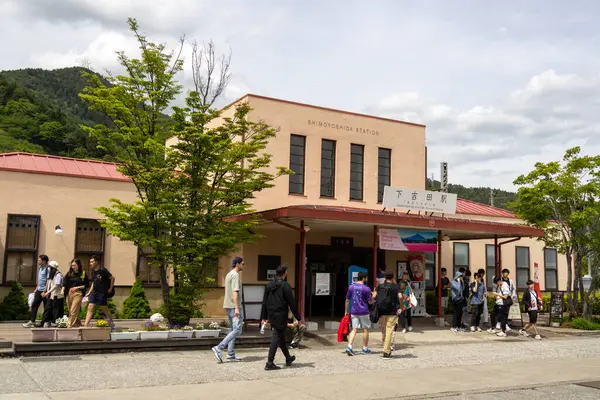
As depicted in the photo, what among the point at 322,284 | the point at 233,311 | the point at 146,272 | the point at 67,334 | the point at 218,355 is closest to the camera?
the point at 218,355

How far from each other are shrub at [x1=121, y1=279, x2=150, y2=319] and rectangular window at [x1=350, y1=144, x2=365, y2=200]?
773 cm

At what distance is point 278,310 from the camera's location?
10766 millimetres

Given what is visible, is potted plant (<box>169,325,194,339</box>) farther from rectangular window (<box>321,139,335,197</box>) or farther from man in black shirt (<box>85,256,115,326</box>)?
rectangular window (<box>321,139,335,197</box>)

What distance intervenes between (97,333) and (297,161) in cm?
963

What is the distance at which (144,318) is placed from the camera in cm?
1805

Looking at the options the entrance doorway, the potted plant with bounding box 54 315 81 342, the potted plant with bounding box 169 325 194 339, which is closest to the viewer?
the potted plant with bounding box 54 315 81 342

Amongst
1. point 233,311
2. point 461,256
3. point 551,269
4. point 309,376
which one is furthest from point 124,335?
point 551,269

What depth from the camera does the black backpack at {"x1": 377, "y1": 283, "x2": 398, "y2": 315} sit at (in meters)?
12.7

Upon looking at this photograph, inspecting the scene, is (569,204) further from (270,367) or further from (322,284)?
(270,367)

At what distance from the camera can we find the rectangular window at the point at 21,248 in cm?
1738

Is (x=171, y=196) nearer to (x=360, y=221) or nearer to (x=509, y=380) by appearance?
(x=360, y=221)

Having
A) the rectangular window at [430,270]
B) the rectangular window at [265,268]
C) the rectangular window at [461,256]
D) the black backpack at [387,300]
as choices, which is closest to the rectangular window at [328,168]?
the rectangular window at [265,268]

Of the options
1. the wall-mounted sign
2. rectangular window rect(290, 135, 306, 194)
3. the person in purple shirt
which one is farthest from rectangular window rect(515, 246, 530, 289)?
the person in purple shirt

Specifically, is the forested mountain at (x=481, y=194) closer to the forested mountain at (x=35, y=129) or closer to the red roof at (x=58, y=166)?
the forested mountain at (x=35, y=129)
